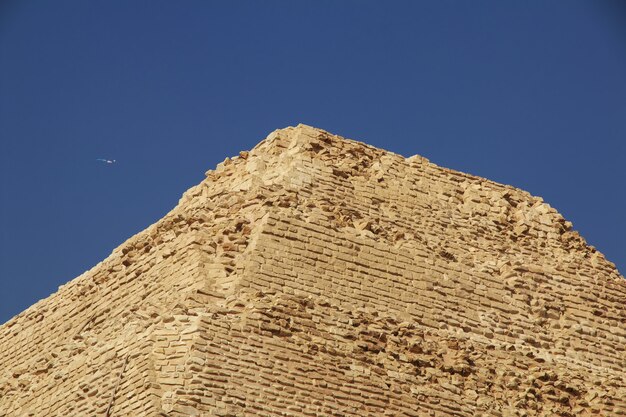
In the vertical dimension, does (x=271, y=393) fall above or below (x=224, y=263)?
below

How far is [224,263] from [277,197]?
5.86ft

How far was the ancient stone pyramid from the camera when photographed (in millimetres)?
30484

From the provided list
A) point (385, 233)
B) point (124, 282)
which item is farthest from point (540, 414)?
point (124, 282)

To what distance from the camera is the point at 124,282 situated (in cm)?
3431

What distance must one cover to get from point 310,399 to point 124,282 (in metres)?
5.16

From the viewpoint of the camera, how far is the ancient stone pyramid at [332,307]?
30.5 meters

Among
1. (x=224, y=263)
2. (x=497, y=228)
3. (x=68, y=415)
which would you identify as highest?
(x=497, y=228)

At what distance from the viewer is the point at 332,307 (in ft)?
105

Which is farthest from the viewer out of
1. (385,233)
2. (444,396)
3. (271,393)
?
(385,233)

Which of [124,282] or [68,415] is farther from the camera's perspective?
[124,282]

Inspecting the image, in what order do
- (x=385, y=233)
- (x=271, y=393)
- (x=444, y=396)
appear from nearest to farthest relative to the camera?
(x=271, y=393) → (x=444, y=396) → (x=385, y=233)

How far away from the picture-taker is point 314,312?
31.7 m

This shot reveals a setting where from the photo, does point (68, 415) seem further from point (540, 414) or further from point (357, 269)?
point (540, 414)

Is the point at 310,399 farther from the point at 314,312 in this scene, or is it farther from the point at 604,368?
the point at 604,368
